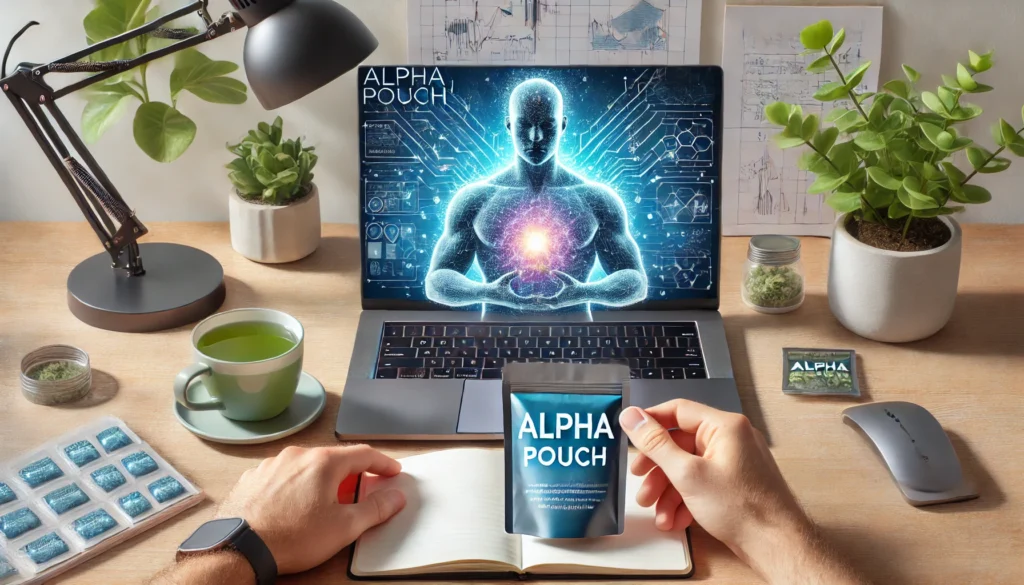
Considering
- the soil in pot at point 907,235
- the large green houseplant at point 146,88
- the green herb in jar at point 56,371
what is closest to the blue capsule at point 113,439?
the green herb in jar at point 56,371

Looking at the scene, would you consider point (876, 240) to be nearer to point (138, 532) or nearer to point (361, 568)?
point (361, 568)

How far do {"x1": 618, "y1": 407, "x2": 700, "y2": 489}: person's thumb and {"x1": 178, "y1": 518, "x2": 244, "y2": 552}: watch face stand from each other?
0.34 m

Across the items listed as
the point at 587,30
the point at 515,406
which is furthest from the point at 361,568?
the point at 587,30

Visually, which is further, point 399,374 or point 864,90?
point 864,90

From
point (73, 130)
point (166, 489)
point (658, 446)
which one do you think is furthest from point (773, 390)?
point (73, 130)

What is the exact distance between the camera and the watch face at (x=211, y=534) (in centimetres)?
85

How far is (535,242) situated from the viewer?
1258 mm

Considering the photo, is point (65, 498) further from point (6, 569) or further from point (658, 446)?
point (658, 446)

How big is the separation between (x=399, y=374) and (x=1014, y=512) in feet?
2.08

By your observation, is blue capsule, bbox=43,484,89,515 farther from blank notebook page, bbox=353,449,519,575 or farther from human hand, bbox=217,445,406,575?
blank notebook page, bbox=353,449,519,575

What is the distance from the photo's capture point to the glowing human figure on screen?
1.25m

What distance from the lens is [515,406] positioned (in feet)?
2.88

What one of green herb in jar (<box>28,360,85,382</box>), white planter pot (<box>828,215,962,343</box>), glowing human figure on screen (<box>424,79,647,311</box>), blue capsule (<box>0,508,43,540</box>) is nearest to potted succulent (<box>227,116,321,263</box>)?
glowing human figure on screen (<box>424,79,647,311</box>)

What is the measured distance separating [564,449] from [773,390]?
14.1 inches
